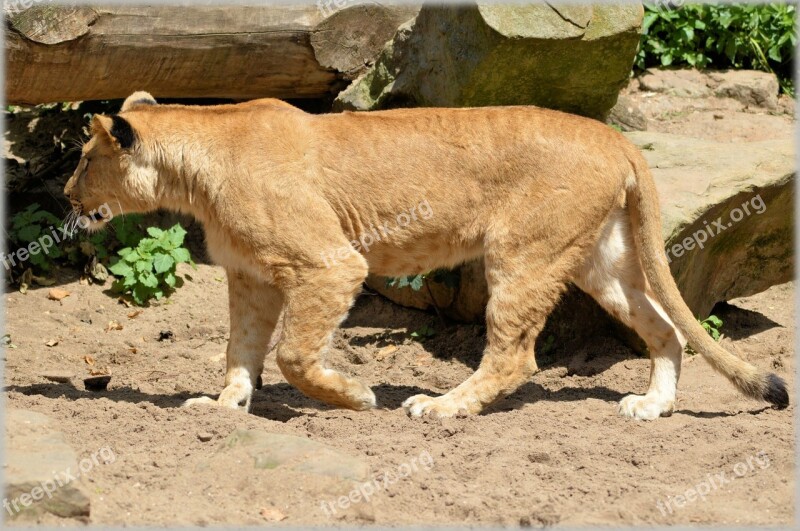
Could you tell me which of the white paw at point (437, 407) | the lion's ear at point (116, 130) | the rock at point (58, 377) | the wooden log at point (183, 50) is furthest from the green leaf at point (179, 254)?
the white paw at point (437, 407)

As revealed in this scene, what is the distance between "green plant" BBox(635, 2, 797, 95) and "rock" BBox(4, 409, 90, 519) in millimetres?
9783

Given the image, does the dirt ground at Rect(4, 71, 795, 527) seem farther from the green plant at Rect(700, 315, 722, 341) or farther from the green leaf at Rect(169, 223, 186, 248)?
the green leaf at Rect(169, 223, 186, 248)

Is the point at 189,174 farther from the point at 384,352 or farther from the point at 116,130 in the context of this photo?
the point at 384,352

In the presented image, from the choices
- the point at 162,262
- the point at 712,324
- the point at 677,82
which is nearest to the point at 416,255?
the point at 712,324

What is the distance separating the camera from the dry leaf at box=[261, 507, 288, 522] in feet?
16.2

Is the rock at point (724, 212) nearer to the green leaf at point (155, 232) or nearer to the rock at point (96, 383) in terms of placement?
the rock at point (96, 383)

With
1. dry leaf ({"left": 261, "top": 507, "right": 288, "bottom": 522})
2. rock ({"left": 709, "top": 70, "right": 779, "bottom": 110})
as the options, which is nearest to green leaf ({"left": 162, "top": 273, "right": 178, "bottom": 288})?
dry leaf ({"left": 261, "top": 507, "right": 288, "bottom": 522})

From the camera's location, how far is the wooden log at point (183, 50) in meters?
8.72

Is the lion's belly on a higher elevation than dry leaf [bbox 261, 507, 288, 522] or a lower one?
higher

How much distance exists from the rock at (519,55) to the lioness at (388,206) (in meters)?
1.16

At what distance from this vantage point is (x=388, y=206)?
281 inches

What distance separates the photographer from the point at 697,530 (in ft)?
16.3

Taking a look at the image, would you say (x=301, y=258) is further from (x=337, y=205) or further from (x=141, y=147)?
(x=141, y=147)

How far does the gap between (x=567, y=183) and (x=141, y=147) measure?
2982mm
